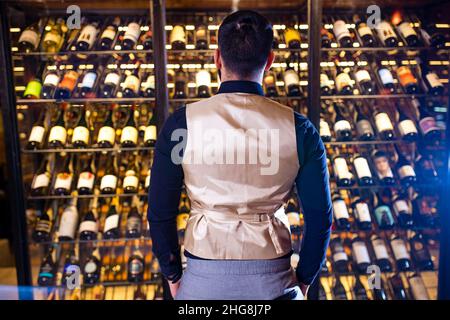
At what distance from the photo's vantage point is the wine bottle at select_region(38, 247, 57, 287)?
2729 mm

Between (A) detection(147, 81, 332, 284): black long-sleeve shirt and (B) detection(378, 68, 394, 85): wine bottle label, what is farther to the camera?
(B) detection(378, 68, 394, 85): wine bottle label

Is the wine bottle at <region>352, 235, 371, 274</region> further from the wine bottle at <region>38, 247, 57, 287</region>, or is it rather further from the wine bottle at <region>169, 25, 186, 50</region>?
the wine bottle at <region>38, 247, 57, 287</region>

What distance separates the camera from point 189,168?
1.35 meters

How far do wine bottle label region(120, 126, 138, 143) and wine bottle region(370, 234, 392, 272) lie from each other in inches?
67.4

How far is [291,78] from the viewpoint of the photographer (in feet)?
8.79

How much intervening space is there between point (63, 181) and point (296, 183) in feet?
5.77

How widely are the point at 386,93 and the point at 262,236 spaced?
1.76 metres

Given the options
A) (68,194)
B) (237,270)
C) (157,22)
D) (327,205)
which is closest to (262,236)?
(237,270)

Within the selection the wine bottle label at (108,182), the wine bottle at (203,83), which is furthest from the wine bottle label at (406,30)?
the wine bottle label at (108,182)

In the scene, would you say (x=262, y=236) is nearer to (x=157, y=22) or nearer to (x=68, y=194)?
(x=157, y=22)

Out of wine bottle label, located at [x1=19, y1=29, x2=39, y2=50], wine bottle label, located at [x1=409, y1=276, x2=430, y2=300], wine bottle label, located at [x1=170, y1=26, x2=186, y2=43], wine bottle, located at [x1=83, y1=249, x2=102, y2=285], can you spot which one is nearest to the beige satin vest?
wine bottle label, located at [x1=170, y1=26, x2=186, y2=43]

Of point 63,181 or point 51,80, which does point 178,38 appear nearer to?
point 51,80
